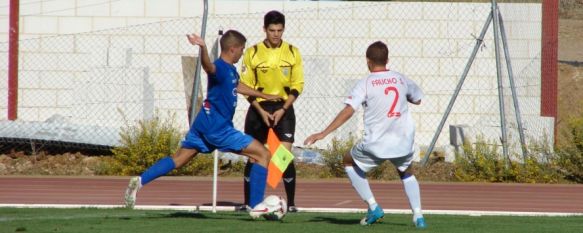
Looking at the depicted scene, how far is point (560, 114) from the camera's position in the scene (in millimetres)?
27234

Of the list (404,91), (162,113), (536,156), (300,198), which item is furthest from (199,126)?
(162,113)

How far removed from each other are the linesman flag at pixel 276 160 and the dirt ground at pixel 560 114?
7465 millimetres

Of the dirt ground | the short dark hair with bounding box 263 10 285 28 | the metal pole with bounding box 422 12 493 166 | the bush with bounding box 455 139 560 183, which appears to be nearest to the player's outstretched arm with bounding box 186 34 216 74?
the short dark hair with bounding box 263 10 285 28

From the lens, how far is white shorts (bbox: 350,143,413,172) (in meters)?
10.6

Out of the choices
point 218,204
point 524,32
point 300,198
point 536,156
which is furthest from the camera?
point 524,32

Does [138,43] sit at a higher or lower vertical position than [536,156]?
higher

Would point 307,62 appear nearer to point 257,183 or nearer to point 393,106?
point 257,183

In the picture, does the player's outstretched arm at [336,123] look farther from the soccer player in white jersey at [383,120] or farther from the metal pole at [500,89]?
the metal pole at [500,89]

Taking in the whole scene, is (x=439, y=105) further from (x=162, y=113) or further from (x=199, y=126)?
(x=199, y=126)

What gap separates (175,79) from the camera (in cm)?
2202

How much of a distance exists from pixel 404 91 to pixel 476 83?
11.8m

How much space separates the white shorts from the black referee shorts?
1.90m

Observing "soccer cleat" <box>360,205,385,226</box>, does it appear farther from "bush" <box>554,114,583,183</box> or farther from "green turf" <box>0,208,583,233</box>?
"bush" <box>554,114,583,183</box>

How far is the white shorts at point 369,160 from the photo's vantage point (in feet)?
34.8
